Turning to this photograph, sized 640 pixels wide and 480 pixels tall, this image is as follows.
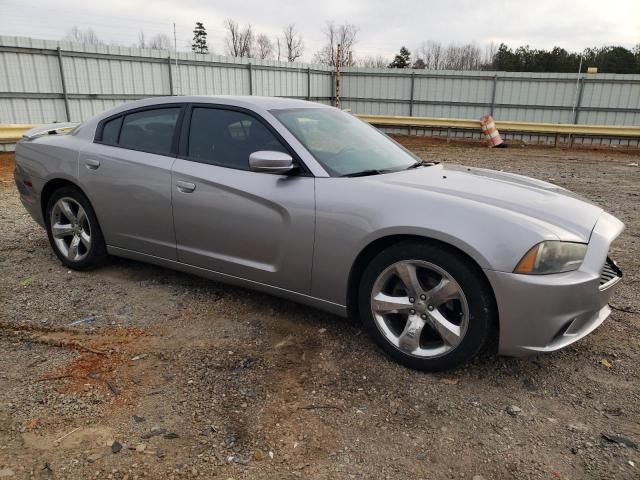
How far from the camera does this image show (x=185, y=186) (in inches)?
151

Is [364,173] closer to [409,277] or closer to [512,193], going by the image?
[409,277]

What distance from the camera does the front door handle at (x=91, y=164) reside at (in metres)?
4.38

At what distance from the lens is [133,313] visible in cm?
392

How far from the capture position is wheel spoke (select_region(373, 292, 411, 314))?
10.0ft

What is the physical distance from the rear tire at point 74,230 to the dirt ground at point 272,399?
48 cm

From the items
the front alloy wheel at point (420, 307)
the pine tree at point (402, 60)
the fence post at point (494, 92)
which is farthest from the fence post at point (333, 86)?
the pine tree at point (402, 60)

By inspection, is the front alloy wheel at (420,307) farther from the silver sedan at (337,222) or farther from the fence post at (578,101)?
the fence post at (578,101)

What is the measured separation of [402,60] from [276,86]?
4347 cm

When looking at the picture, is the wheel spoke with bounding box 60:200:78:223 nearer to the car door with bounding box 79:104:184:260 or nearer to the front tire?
the car door with bounding box 79:104:184:260

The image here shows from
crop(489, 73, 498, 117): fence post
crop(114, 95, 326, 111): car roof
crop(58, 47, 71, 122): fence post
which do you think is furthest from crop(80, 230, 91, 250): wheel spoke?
crop(489, 73, 498, 117): fence post

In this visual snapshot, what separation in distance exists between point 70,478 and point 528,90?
67.7 ft

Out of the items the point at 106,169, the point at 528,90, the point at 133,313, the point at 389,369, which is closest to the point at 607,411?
the point at 389,369

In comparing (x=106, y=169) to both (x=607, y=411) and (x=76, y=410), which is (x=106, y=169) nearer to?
(x=76, y=410)

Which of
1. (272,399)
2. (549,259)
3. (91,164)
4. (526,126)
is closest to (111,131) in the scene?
(91,164)
